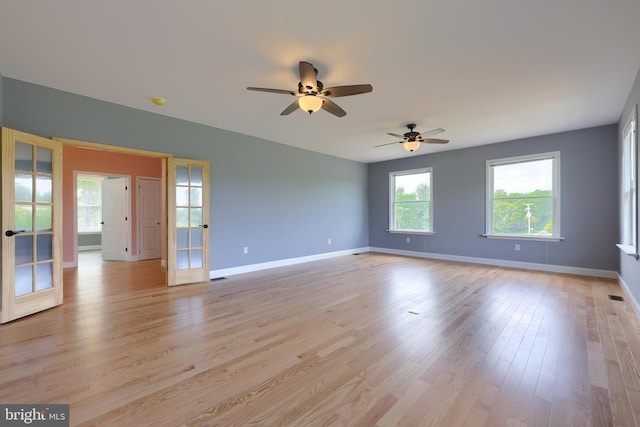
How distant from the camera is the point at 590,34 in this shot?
234 cm

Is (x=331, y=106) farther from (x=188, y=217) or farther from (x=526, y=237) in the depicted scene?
(x=526, y=237)

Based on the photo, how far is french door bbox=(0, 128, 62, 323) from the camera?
286 centimetres

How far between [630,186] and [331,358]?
4.51 m

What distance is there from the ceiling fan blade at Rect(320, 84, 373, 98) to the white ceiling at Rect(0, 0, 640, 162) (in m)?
0.26

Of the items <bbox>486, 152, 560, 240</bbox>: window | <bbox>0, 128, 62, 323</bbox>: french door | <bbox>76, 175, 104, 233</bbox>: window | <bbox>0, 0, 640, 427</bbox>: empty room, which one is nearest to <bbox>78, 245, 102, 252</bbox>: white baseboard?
<bbox>76, 175, 104, 233</bbox>: window

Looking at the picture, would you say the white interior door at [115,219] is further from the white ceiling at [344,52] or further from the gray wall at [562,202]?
the gray wall at [562,202]

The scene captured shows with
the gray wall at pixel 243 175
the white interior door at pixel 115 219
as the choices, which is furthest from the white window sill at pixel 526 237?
the white interior door at pixel 115 219

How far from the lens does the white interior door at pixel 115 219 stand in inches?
269

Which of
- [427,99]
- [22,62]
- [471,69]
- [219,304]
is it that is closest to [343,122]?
[427,99]

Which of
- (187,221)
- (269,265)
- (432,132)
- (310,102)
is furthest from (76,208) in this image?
(432,132)

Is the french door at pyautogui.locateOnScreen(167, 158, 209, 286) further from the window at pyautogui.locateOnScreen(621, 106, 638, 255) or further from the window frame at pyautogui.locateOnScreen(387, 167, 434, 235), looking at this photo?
the window at pyautogui.locateOnScreen(621, 106, 638, 255)

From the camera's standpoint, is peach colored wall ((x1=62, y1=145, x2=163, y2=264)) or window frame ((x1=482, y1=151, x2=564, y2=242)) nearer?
window frame ((x1=482, y1=151, x2=564, y2=242))

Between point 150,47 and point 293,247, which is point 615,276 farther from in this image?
point 150,47

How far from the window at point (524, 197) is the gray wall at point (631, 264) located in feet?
3.41
